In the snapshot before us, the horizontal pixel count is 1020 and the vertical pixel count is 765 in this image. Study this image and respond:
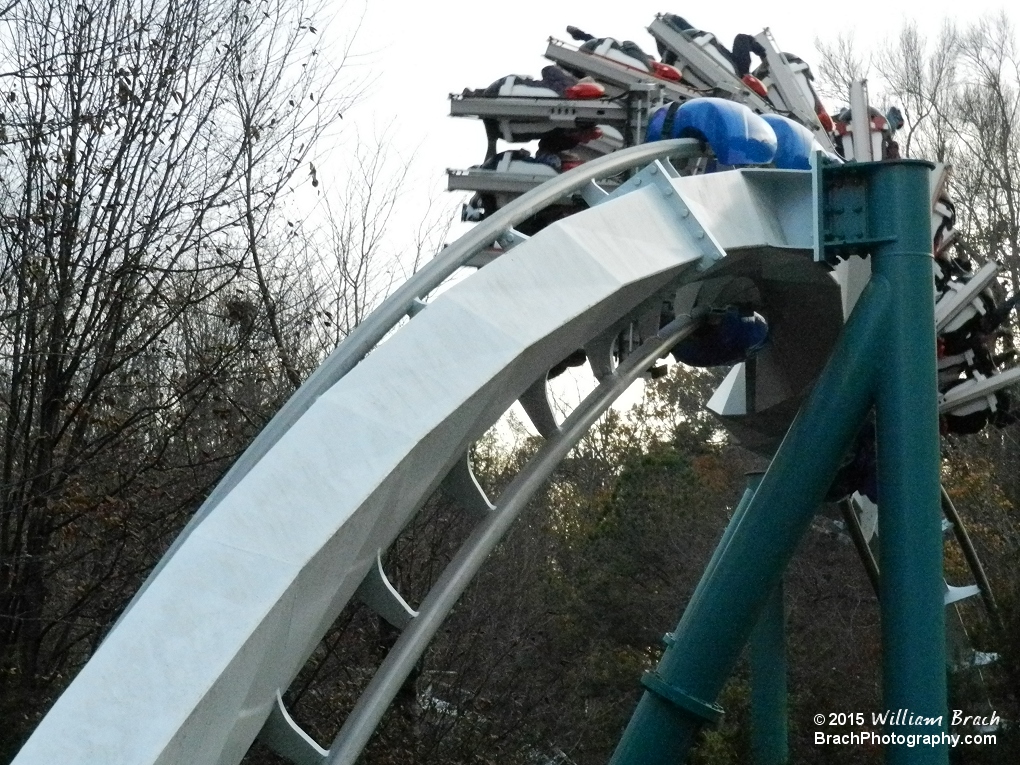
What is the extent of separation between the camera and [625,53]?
10.1 meters

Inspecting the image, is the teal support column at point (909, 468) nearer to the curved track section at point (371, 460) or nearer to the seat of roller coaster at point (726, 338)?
the curved track section at point (371, 460)

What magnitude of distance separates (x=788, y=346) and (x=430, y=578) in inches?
294

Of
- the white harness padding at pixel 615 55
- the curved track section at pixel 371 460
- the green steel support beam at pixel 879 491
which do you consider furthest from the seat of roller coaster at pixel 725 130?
the white harness padding at pixel 615 55

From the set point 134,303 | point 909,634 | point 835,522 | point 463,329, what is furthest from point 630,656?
point 463,329

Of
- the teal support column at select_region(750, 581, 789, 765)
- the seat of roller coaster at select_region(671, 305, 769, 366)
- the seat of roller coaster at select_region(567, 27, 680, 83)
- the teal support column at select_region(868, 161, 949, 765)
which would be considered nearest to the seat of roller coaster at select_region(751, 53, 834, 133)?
the seat of roller coaster at select_region(567, 27, 680, 83)

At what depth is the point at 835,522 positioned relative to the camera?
25562mm

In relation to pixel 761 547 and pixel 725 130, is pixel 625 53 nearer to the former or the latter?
pixel 725 130

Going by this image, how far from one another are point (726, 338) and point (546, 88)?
2265 mm

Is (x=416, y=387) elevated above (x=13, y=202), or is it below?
below

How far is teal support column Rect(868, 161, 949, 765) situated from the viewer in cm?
807

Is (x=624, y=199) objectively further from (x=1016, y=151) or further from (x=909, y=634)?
(x=1016, y=151)

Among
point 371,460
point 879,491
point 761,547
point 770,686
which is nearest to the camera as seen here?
point 371,460

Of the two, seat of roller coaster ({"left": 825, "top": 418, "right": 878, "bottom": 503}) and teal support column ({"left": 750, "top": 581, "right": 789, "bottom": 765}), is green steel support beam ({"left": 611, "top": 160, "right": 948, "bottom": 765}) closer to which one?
seat of roller coaster ({"left": 825, "top": 418, "right": 878, "bottom": 503})

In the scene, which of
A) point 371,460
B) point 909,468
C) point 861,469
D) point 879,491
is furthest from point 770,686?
point 371,460
